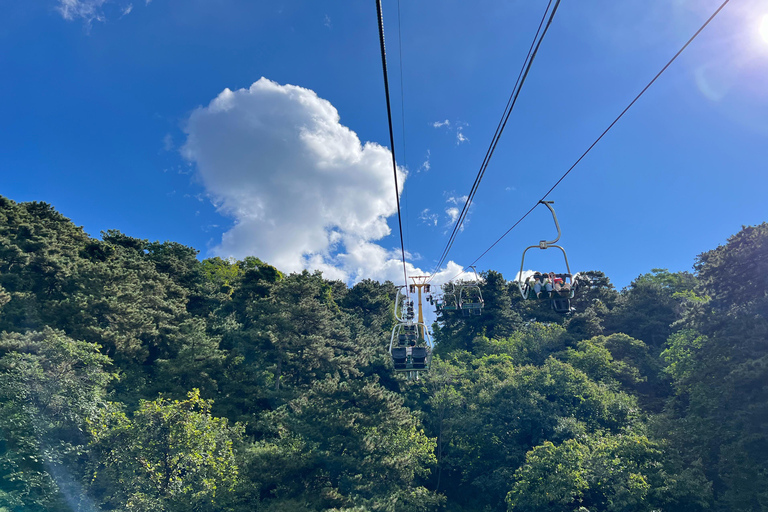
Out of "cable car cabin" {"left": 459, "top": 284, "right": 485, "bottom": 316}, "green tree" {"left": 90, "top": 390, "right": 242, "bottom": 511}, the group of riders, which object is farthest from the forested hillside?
the group of riders

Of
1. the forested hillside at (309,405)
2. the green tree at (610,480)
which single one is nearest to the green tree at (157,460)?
the forested hillside at (309,405)

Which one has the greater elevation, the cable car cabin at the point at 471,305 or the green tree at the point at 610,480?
the cable car cabin at the point at 471,305

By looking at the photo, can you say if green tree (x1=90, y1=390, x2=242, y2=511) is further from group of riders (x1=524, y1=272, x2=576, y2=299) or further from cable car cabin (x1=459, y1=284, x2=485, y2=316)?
group of riders (x1=524, y1=272, x2=576, y2=299)

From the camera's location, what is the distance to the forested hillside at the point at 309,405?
17.1 meters

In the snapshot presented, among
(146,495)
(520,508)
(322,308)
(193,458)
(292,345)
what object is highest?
(322,308)

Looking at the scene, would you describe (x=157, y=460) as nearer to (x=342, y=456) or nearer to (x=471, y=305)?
(x=342, y=456)

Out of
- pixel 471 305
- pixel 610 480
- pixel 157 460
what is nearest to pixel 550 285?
pixel 471 305

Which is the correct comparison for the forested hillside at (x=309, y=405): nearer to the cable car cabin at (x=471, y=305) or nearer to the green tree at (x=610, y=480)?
the green tree at (x=610, y=480)

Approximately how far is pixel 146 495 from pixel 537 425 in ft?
85.9

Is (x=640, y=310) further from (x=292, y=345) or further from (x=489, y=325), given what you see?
(x=292, y=345)

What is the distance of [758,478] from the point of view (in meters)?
16.3

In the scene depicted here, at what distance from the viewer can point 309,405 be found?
2220cm

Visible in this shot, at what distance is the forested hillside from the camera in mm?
17109

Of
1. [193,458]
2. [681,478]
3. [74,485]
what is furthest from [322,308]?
[681,478]
